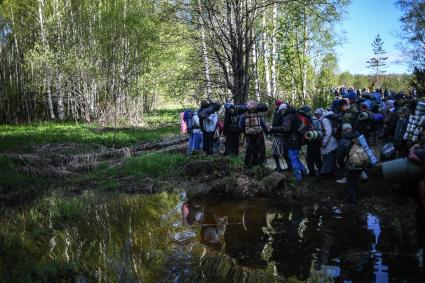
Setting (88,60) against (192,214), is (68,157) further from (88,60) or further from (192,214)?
(88,60)

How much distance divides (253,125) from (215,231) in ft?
12.7

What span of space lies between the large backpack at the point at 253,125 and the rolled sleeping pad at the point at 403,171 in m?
6.10

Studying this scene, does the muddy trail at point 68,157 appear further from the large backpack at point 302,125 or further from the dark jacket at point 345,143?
the dark jacket at point 345,143

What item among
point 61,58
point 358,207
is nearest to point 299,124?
point 358,207

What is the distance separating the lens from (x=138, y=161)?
11555 millimetres

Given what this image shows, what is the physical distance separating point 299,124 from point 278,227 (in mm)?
3248

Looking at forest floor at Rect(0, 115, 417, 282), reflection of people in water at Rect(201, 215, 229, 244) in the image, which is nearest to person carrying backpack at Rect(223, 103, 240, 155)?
forest floor at Rect(0, 115, 417, 282)

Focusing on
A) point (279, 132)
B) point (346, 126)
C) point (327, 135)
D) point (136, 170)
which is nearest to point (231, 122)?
point (279, 132)

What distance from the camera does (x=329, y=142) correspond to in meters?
8.76

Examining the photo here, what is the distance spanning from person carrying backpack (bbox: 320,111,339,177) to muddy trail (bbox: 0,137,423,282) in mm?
312

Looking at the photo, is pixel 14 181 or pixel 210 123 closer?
pixel 14 181

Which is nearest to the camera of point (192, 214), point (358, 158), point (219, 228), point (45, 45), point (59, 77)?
point (219, 228)

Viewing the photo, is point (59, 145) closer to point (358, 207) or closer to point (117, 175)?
point (117, 175)

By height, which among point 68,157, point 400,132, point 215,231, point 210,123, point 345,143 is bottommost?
point 215,231
